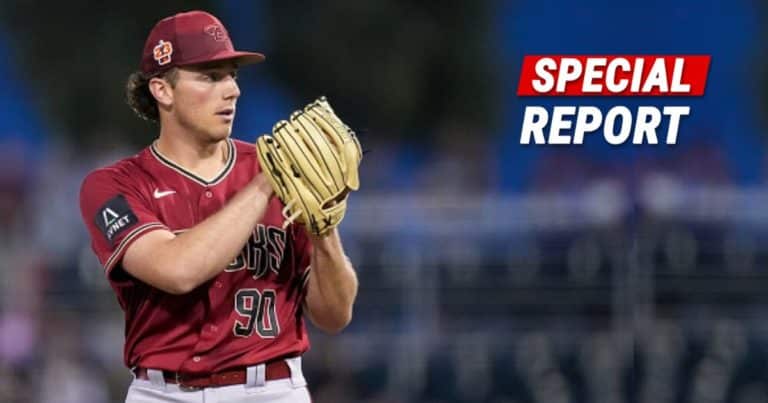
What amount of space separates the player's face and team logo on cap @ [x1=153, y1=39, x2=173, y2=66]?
0.03 metres

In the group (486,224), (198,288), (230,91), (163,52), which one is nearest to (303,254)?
(198,288)

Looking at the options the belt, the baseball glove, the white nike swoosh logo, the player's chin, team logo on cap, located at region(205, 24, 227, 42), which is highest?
→ team logo on cap, located at region(205, 24, 227, 42)

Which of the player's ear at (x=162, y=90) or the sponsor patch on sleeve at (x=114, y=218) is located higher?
the player's ear at (x=162, y=90)

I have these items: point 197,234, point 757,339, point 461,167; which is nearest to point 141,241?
point 197,234

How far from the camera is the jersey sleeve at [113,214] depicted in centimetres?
201

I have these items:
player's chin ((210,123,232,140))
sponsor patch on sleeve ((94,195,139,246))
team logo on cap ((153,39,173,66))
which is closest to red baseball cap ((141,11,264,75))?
team logo on cap ((153,39,173,66))

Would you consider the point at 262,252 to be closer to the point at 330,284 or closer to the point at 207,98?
the point at 330,284

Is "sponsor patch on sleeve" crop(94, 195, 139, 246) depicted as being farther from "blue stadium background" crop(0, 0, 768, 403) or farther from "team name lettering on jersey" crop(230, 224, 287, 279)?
"blue stadium background" crop(0, 0, 768, 403)

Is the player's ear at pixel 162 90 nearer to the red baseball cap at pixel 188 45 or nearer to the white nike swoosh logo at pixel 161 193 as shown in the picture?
the red baseball cap at pixel 188 45

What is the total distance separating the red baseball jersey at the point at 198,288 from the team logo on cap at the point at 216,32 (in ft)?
0.74

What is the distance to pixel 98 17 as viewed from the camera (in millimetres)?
6273

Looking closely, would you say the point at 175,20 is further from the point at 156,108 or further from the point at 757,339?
the point at 757,339

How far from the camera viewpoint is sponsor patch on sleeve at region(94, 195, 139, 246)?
6.64ft

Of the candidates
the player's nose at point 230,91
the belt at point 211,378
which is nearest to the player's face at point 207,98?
the player's nose at point 230,91
